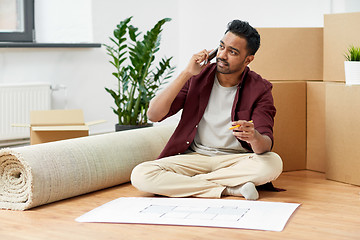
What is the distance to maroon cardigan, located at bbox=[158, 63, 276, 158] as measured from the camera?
282 cm

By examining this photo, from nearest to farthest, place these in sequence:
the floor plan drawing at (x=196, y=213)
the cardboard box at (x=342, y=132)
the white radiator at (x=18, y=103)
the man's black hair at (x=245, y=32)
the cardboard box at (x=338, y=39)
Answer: the floor plan drawing at (x=196, y=213)
the man's black hair at (x=245, y=32)
the cardboard box at (x=342, y=132)
the cardboard box at (x=338, y=39)
the white radiator at (x=18, y=103)

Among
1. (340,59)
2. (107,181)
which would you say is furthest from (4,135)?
(340,59)

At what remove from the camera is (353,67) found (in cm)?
306

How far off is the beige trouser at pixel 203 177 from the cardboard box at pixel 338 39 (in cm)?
88

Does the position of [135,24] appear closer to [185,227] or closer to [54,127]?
[54,127]

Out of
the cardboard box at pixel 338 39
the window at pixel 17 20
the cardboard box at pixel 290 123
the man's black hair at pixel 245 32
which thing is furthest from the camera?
the window at pixel 17 20

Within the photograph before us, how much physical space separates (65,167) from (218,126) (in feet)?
2.49

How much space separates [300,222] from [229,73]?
84 cm

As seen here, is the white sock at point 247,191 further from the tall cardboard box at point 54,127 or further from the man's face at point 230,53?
the tall cardboard box at point 54,127

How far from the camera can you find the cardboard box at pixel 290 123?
3.37m

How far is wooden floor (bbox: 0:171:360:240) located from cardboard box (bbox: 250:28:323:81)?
79 centimetres

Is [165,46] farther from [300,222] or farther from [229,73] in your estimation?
[300,222]

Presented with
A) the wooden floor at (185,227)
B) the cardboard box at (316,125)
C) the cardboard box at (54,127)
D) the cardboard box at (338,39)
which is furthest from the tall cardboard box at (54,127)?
the cardboard box at (338,39)

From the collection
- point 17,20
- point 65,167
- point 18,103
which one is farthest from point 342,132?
point 17,20
